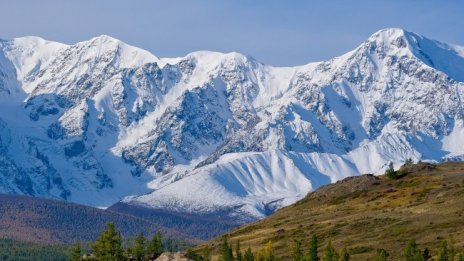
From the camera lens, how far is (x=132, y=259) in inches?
7869

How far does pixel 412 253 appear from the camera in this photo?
191250 mm

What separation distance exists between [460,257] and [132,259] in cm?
5996

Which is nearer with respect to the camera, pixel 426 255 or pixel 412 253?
pixel 412 253

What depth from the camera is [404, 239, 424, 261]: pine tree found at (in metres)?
187

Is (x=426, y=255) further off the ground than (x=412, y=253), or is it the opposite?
(x=426, y=255)

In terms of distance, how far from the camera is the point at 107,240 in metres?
→ 199

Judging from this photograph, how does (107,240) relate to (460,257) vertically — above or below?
above

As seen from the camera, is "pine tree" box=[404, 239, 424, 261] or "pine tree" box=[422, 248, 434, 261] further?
"pine tree" box=[422, 248, 434, 261]

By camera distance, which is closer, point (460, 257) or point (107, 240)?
point (460, 257)

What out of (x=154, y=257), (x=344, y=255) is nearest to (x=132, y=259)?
(x=154, y=257)

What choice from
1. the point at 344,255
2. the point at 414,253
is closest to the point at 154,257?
the point at 344,255

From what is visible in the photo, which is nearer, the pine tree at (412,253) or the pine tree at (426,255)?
the pine tree at (412,253)

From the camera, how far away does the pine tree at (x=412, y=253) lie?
614 ft

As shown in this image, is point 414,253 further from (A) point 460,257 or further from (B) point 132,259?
(B) point 132,259
